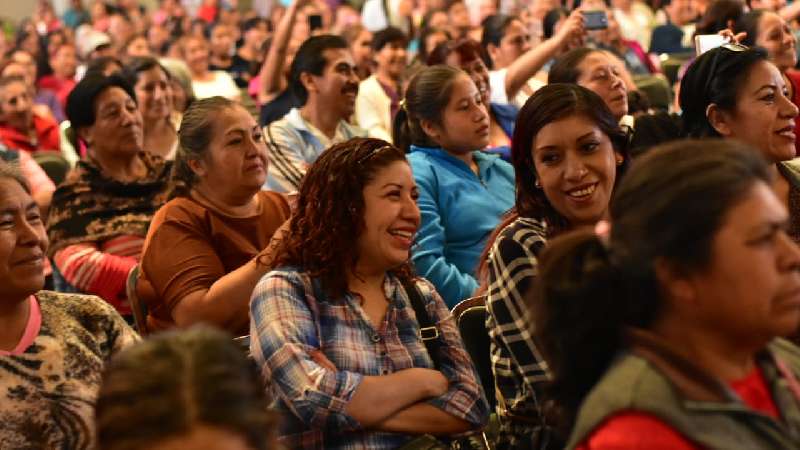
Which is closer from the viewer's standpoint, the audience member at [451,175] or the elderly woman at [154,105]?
the audience member at [451,175]

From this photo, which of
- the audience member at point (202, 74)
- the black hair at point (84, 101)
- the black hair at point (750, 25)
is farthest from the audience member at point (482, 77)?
the audience member at point (202, 74)

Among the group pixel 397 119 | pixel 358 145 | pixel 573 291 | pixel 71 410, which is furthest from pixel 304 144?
pixel 573 291

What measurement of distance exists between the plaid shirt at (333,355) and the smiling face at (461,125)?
1.38 meters

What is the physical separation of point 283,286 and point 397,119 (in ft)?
5.89

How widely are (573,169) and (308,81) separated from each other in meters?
2.30

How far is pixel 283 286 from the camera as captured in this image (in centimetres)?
225

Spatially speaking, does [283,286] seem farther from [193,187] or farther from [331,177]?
[193,187]

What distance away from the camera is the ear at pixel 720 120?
3.02 m

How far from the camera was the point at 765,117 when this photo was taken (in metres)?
2.99

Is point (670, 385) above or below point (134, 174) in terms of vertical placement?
above

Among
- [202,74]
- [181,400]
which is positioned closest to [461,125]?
[181,400]

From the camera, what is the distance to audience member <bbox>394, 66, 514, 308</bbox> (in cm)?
330

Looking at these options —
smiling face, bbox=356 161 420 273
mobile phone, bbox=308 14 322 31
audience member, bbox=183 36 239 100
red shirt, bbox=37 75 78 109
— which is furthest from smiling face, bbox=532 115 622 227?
red shirt, bbox=37 75 78 109

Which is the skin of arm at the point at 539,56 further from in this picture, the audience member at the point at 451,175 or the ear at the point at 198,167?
the ear at the point at 198,167
